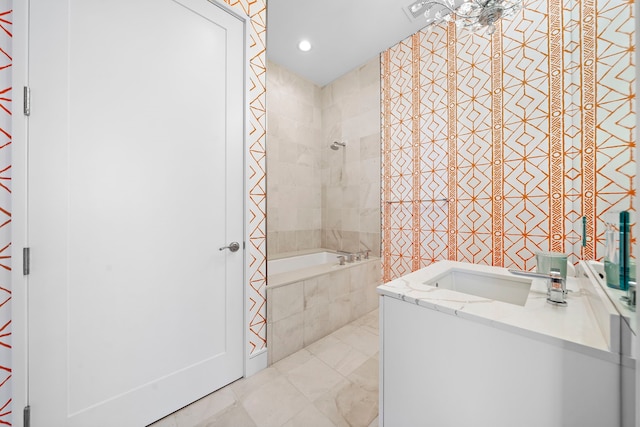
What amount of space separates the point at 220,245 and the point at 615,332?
1551 millimetres

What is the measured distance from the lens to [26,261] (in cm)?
91

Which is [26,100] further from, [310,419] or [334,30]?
[334,30]

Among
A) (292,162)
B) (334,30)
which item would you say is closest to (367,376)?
(292,162)

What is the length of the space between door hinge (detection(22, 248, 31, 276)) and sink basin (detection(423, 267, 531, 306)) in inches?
62.5

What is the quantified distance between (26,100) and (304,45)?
228 centimetres

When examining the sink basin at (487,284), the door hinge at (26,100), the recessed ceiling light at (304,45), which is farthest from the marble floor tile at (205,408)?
the recessed ceiling light at (304,45)

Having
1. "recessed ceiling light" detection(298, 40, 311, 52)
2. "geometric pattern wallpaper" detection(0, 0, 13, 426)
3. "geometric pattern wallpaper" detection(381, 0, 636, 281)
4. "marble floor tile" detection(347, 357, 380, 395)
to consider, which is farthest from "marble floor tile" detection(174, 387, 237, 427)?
"recessed ceiling light" detection(298, 40, 311, 52)

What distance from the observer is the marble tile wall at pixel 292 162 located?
9.38ft

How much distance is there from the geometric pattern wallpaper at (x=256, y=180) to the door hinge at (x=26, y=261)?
897mm

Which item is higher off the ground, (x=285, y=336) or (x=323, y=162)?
(x=323, y=162)

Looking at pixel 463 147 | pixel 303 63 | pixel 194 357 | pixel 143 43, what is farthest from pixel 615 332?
pixel 303 63

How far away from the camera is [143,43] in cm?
117

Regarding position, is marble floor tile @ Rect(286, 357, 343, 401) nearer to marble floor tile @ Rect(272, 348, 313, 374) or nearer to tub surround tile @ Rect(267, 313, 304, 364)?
marble floor tile @ Rect(272, 348, 313, 374)

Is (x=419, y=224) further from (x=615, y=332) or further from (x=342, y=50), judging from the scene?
(x=342, y=50)
